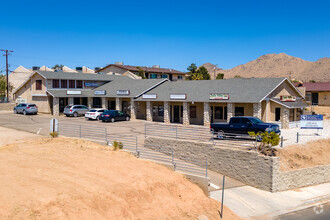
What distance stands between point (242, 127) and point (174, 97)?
1395cm

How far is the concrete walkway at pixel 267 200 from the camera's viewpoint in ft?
55.8

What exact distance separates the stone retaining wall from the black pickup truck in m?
1.81

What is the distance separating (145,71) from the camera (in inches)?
2970

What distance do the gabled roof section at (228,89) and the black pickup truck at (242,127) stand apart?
703 cm

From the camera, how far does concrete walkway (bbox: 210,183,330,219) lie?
55.8 ft

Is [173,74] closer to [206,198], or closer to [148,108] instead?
[148,108]

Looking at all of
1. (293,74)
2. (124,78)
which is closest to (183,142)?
(124,78)

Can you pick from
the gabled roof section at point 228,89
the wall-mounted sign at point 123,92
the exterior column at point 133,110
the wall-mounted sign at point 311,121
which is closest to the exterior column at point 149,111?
the gabled roof section at point 228,89

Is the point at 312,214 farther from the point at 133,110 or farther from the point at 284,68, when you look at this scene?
the point at 284,68

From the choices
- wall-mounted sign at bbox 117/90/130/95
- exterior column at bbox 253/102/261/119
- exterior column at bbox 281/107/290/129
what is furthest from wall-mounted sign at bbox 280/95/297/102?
wall-mounted sign at bbox 117/90/130/95

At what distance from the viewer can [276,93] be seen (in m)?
34.0

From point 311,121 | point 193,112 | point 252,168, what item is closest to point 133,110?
point 193,112

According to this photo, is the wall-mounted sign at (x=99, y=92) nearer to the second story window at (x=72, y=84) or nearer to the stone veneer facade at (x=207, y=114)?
the second story window at (x=72, y=84)

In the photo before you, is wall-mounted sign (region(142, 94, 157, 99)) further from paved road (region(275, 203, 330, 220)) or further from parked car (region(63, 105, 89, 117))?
paved road (region(275, 203, 330, 220))
